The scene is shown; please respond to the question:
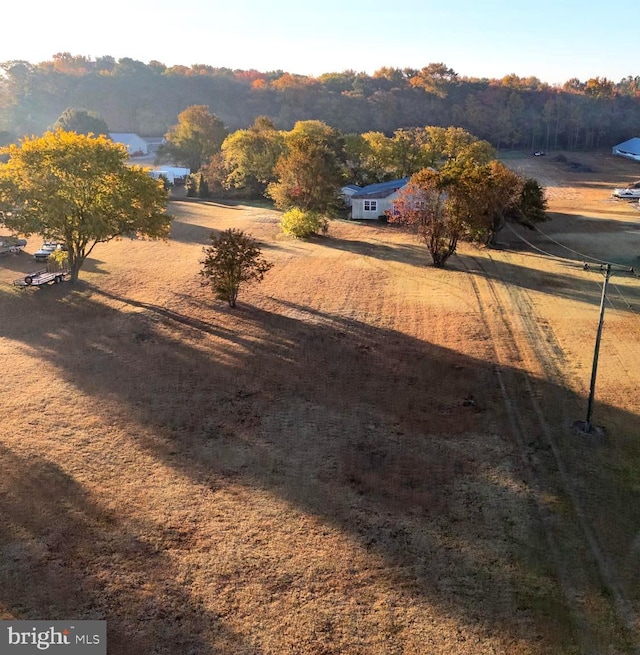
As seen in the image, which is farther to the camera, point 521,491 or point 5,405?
point 5,405

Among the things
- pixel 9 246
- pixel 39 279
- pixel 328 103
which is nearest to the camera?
pixel 39 279

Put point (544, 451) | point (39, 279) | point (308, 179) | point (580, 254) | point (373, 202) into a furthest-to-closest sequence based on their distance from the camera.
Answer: point (373, 202), point (308, 179), point (580, 254), point (39, 279), point (544, 451)

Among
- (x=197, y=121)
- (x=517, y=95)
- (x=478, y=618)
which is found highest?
(x=517, y=95)

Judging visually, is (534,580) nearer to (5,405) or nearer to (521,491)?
(521,491)

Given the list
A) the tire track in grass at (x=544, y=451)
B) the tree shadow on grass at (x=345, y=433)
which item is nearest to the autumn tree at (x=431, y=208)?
the tire track in grass at (x=544, y=451)

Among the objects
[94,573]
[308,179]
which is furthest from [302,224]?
[94,573]

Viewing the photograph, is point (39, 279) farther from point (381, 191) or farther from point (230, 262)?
point (381, 191)

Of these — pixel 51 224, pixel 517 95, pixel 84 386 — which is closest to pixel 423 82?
pixel 517 95
